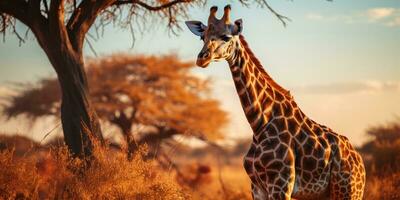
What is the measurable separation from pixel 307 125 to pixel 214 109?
14830 millimetres

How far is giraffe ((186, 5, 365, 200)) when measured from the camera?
661 centimetres

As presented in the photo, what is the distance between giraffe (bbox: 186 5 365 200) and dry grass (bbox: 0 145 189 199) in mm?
1718

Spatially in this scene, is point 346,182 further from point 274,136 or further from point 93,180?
point 93,180

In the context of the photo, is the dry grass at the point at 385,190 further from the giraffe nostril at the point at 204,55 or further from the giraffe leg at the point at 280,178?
the giraffe nostril at the point at 204,55

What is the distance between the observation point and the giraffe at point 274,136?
6609 mm

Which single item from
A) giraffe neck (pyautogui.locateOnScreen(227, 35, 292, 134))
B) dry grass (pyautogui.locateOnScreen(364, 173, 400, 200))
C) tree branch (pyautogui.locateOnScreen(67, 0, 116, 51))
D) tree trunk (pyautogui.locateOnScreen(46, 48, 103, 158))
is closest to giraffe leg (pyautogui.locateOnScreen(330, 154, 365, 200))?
giraffe neck (pyautogui.locateOnScreen(227, 35, 292, 134))

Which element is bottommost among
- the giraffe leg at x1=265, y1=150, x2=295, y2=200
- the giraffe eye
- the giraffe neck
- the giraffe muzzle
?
the giraffe leg at x1=265, y1=150, x2=295, y2=200

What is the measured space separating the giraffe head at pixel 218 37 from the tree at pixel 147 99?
14.0 metres

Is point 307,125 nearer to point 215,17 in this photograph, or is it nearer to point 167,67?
point 215,17

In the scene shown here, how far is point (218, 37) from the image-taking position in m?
6.61

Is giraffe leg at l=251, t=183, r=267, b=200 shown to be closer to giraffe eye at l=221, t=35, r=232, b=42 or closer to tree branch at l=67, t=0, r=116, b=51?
giraffe eye at l=221, t=35, r=232, b=42

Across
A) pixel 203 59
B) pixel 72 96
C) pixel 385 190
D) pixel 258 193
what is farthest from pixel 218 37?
pixel 385 190

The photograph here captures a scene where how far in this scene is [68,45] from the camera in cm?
1058

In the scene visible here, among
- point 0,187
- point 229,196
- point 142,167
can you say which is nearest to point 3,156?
point 0,187
